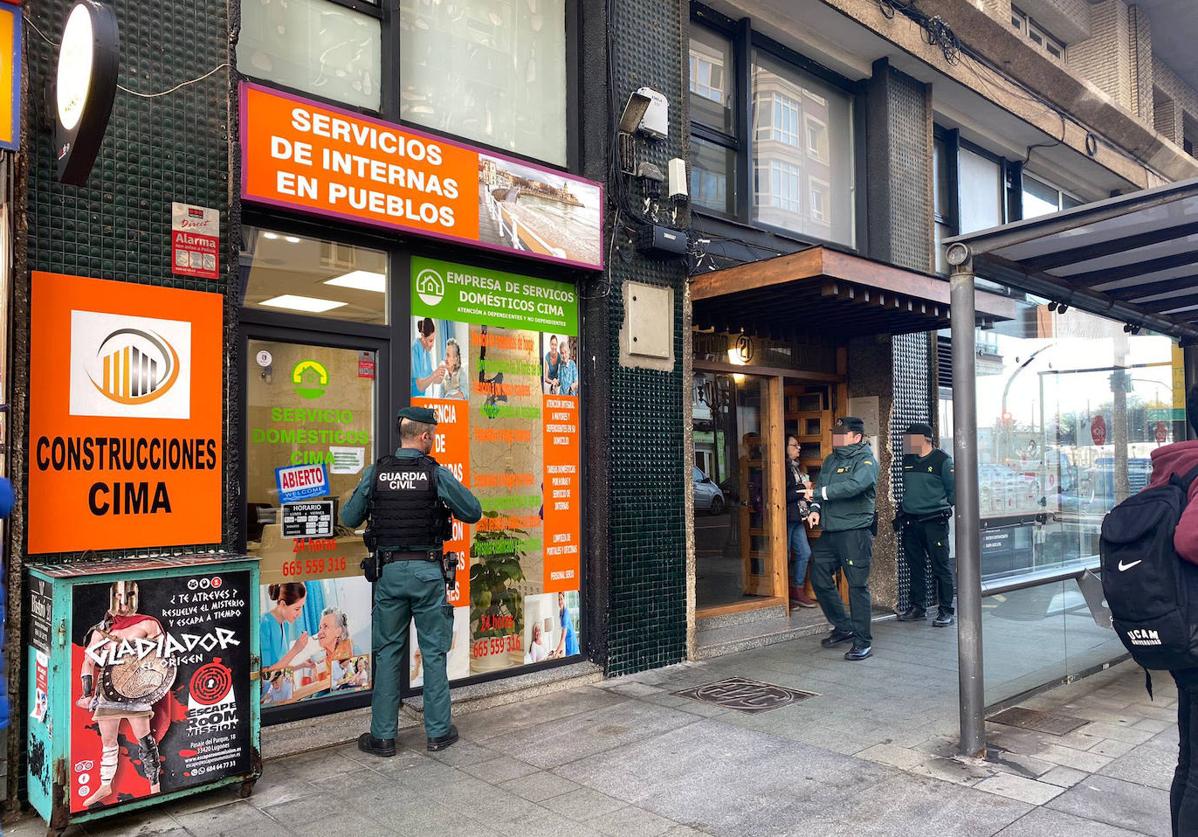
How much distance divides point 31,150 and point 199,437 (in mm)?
1552

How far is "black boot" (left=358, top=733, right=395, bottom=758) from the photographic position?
482 centimetres

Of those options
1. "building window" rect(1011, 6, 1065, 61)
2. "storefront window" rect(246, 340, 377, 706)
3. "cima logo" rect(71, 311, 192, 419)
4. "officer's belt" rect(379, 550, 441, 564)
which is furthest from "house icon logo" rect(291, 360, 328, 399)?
"building window" rect(1011, 6, 1065, 61)

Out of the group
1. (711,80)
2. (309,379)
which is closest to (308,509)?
(309,379)

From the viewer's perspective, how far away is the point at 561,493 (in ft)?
21.6

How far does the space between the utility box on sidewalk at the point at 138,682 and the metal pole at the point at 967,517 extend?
146 inches

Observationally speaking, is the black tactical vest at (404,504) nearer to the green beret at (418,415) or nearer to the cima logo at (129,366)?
the green beret at (418,415)

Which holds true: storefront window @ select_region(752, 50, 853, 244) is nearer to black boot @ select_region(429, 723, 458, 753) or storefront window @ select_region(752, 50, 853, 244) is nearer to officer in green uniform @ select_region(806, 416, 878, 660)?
officer in green uniform @ select_region(806, 416, 878, 660)

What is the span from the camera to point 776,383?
859 centimetres

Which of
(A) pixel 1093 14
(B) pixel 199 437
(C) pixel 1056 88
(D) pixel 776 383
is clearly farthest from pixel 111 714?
(A) pixel 1093 14

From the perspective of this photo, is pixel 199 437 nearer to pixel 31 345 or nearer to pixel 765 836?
pixel 31 345

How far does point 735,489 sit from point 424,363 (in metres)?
3.71

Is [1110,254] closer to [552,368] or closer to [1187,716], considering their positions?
[1187,716]

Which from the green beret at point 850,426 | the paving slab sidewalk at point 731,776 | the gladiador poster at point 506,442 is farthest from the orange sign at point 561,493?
the green beret at point 850,426

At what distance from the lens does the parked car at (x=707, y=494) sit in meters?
7.86
